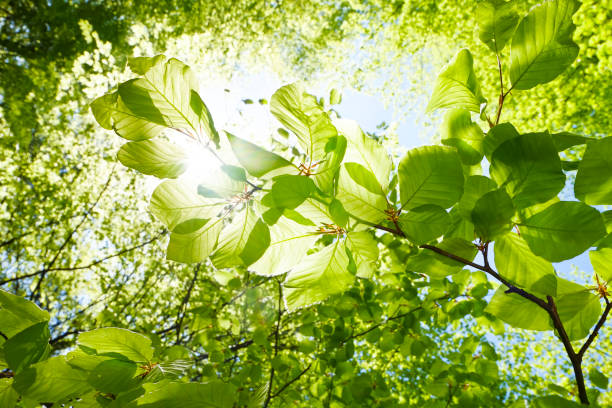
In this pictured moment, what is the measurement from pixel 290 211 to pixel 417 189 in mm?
138

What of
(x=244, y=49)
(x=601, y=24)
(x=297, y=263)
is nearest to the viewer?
(x=297, y=263)

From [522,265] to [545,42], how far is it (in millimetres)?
237

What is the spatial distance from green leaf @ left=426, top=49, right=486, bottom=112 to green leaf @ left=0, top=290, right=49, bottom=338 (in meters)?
0.56

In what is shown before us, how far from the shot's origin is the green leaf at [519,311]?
44 centimetres

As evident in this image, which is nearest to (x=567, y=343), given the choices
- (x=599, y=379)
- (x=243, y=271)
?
(x=599, y=379)

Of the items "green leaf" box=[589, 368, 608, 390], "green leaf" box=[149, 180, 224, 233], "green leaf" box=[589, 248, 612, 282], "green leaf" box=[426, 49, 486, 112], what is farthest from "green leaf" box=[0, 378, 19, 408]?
"green leaf" box=[589, 368, 608, 390]

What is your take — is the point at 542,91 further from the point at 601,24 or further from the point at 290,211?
the point at 290,211

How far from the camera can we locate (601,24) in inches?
140

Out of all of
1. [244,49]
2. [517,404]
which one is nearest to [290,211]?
[517,404]

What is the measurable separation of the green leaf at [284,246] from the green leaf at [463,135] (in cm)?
21

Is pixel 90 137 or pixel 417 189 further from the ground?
pixel 90 137

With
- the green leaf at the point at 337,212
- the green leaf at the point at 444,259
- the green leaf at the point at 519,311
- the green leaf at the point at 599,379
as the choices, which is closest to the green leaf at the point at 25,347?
the green leaf at the point at 337,212

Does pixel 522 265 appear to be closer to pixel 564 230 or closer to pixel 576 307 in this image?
pixel 564 230

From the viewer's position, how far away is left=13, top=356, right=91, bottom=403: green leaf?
37 centimetres
